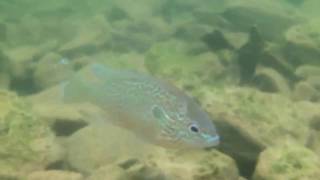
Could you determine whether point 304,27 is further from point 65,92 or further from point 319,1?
point 319,1

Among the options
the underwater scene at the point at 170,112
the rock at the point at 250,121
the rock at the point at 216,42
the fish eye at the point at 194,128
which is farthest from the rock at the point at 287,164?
the rock at the point at 216,42

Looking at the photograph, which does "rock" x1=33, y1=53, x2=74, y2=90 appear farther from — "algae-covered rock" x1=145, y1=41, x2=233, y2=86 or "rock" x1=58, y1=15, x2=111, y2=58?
"rock" x1=58, y1=15, x2=111, y2=58

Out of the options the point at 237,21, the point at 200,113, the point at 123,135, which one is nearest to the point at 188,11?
the point at 237,21

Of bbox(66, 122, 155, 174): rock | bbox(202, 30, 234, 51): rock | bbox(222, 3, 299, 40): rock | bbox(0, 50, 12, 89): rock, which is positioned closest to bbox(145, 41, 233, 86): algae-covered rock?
bbox(202, 30, 234, 51): rock

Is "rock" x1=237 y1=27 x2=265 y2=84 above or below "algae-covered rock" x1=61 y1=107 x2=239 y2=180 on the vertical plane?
below

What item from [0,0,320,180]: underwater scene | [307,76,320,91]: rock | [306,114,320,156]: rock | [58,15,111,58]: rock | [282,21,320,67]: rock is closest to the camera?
[0,0,320,180]: underwater scene

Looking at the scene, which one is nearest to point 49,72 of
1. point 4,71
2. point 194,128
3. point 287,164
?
point 4,71

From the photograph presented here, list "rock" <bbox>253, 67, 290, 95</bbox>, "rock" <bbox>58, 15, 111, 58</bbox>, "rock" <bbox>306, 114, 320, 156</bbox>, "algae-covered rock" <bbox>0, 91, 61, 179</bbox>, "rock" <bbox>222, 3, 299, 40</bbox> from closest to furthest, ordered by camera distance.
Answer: "algae-covered rock" <bbox>0, 91, 61, 179</bbox>, "rock" <bbox>306, 114, 320, 156</bbox>, "rock" <bbox>253, 67, 290, 95</bbox>, "rock" <bbox>58, 15, 111, 58</bbox>, "rock" <bbox>222, 3, 299, 40</bbox>

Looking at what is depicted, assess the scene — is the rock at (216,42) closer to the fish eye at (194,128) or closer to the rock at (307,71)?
the rock at (307,71)
